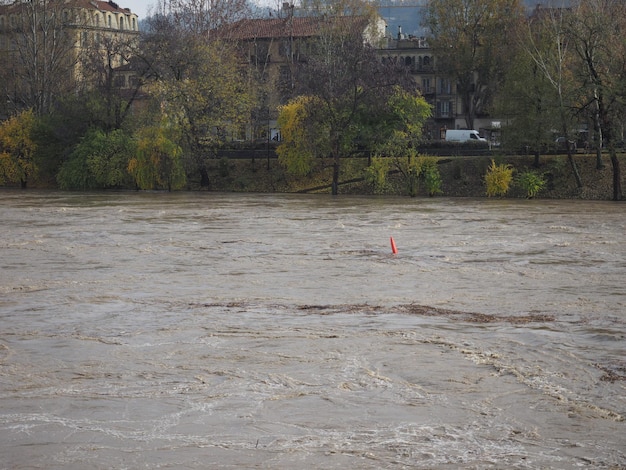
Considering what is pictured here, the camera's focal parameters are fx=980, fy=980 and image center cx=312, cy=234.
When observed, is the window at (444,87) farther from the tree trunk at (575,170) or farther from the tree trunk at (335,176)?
the tree trunk at (575,170)

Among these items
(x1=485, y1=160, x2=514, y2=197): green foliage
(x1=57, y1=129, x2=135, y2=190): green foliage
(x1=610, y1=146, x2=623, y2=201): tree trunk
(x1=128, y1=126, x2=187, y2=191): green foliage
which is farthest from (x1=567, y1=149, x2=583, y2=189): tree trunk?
(x1=57, y1=129, x2=135, y2=190): green foliage

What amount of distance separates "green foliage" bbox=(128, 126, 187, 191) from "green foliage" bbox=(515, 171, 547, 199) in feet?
68.5

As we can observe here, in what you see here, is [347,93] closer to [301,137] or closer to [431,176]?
[301,137]

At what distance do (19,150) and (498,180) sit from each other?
105ft

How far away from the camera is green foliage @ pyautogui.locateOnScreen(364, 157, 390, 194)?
189ft

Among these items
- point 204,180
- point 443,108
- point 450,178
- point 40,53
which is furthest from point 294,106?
point 443,108

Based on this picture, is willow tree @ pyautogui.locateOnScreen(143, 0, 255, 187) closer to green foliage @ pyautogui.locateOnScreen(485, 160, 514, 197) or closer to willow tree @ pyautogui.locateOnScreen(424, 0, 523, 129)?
green foliage @ pyautogui.locateOnScreen(485, 160, 514, 197)

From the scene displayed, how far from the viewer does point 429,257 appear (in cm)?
2741

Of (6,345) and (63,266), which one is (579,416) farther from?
(63,266)

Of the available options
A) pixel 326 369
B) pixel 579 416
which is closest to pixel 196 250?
pixel 326 369

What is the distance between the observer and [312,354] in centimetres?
1513

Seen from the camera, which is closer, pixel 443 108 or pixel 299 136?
pixel 299 136

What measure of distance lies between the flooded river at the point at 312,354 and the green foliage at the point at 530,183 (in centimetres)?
2301

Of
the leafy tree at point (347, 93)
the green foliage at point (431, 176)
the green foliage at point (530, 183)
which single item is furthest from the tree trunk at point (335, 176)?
the green foliage at point (530, 183)
